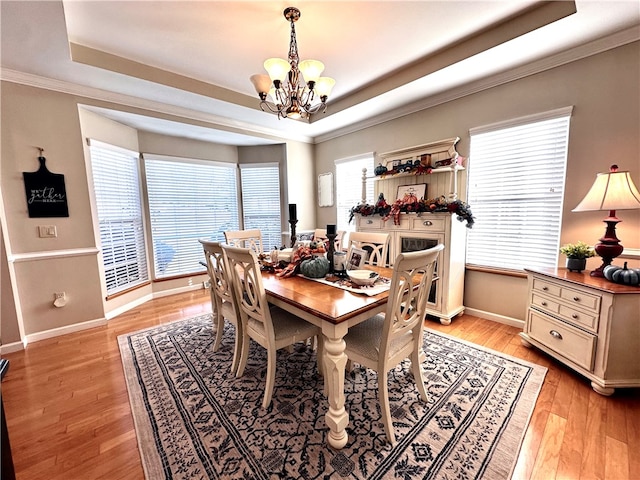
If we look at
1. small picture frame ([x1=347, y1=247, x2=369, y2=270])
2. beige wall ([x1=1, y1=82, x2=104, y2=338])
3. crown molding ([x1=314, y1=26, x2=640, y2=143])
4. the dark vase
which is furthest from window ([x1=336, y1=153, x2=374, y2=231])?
beige wall ([x1=1, y1=82, x2=104, y2=338])

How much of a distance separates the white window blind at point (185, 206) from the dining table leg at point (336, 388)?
11.6ft

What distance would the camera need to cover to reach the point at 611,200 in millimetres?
1813

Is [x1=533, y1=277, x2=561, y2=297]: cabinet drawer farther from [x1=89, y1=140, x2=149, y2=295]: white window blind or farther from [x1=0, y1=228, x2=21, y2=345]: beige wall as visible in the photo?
[x1=0, y1=228, x2=21, y2=345]: beige wall

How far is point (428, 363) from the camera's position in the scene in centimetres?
→ 215

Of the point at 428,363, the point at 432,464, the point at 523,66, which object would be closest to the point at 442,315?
the point at 428,363

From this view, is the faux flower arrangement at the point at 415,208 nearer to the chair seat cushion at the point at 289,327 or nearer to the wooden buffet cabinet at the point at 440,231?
the wooden buffet cabinet at the point at 440,231

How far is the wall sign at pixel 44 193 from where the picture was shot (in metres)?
2.53

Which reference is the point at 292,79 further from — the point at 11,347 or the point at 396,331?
the point at 11,347

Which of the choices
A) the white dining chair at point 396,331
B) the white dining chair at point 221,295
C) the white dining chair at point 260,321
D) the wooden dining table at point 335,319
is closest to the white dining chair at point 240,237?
the white dining chair at point 221,295

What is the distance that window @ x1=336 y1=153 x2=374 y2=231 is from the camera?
12.9 feet

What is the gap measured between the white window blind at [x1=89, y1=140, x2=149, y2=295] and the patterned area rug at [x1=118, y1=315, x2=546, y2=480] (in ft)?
5.09

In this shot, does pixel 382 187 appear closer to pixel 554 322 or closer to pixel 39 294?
pixel 554 322

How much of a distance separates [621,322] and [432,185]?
76.5 inches

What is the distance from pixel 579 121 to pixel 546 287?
4.85 ft
